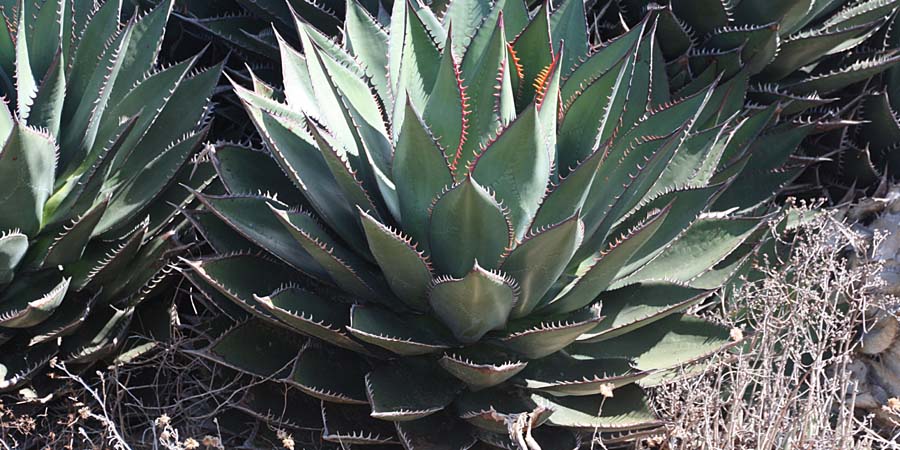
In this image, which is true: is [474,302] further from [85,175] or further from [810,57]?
[810,57]

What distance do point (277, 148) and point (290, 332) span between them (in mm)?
434

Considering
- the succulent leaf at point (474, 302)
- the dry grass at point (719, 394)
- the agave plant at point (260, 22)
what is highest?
the agave plant at point (260, 22)

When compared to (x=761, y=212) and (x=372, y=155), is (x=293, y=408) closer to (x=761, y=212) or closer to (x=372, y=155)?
(x=372, y=155)

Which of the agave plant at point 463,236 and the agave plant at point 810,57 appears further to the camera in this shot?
the agave plant at point 810,57

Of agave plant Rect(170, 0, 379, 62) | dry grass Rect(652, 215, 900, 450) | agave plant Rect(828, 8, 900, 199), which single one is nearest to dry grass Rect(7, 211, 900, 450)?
dry grass Rect(652, 215, 900, 450)

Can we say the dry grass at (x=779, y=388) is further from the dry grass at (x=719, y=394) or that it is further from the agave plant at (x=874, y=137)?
the agave plant at (x=874, y=137)

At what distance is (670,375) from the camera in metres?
2.25

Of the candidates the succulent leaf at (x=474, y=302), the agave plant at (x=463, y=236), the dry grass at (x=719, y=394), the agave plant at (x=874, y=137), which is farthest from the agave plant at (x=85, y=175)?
the agave plant at (x=874, y=137)

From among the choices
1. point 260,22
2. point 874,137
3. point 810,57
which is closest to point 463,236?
point 260,22

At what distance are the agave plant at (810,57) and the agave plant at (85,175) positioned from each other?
1297mm

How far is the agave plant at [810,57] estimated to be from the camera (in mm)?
2756

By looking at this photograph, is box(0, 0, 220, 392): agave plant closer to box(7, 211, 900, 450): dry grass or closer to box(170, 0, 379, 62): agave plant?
box(7, 211, 900, 450): dry grass

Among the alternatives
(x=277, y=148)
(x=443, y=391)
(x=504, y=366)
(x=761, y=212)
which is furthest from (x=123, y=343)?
(x=761, y=212)

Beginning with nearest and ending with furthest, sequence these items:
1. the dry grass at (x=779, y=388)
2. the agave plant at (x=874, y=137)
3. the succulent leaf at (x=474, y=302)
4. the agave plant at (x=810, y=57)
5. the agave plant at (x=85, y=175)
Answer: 1. the succulent leaf at (x=474, y=302)
2. the dry grass at (x=779, y=388)
3. the agave plant at (x=85, y=175)
4. the agave plant at (x=810, y=57)
5. the agave plant at (x=874, y=137)
